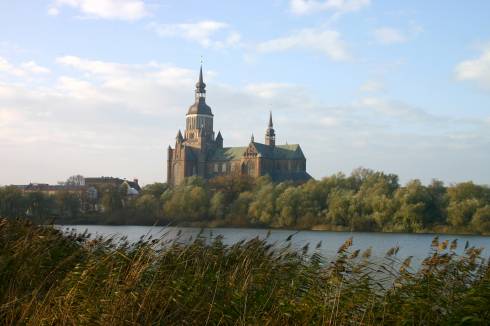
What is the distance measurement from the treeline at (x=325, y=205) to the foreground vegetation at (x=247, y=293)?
114ft

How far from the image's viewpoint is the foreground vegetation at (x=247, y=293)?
684cm

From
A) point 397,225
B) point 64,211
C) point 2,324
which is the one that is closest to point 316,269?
point 2,324

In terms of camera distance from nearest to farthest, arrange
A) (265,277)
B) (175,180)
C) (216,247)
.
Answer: (265,277) → (216,247) → (175,180)

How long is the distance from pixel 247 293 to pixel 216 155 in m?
117

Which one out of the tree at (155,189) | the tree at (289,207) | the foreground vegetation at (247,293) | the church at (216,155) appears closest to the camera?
the foreground vegetation at (247,293)

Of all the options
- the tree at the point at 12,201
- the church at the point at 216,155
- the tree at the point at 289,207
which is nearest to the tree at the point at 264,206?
the tree at the point at 289,207

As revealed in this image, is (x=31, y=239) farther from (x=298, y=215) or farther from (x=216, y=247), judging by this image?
(x=298, y=215)

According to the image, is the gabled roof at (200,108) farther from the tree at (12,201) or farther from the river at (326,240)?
the river at (326,240)

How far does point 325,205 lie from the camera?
63250mm

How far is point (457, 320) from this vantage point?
6578 mm

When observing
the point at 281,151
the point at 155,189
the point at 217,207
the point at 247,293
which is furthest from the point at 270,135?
the point at 247,293

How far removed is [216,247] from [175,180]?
110m

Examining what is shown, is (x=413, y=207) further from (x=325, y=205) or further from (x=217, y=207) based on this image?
(x=217, y=207)

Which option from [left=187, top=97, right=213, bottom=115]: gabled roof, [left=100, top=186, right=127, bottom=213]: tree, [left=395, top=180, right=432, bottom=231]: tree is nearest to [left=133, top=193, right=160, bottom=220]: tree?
[left=100, top=186, right=127, bottom=213]: tree
